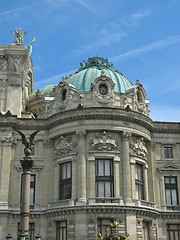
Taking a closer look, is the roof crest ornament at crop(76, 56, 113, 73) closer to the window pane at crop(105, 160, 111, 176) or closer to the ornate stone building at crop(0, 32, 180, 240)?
the ornate stone building at crop(0, 32, 180, 240)

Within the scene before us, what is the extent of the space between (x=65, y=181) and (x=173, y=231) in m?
12.5

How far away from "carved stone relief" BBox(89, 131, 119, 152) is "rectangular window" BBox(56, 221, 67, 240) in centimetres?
789

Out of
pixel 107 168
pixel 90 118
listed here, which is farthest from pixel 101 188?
pixel 90 118

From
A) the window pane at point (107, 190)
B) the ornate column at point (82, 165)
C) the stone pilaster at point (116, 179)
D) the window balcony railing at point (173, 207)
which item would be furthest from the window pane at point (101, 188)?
the window balcony railing at point (173, 207)

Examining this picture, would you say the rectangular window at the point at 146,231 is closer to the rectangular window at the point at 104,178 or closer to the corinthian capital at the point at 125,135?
the rectangular window at the point at 104,178

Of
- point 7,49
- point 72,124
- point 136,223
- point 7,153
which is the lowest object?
point 136,223

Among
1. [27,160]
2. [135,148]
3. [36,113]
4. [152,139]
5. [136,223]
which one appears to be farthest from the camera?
[36,113]

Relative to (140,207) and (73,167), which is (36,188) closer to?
(73,167)

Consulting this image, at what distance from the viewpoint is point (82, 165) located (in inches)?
1571

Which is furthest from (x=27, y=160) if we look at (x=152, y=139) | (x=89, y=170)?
(x=152, y=139)

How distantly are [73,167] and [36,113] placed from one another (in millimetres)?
18804

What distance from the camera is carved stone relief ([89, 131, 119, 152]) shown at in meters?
40.6

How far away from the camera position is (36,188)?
138 ft

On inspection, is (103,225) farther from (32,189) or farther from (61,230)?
(32,189)
